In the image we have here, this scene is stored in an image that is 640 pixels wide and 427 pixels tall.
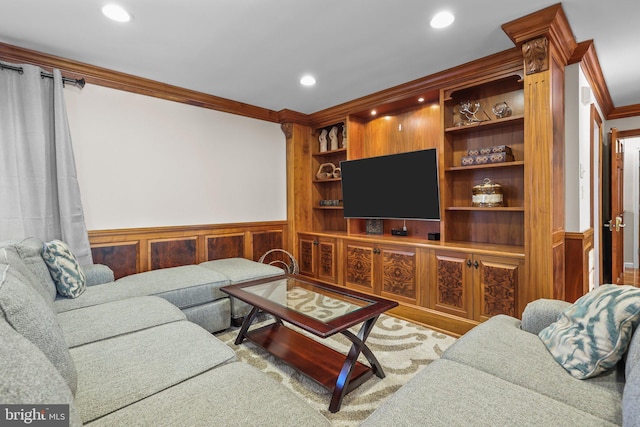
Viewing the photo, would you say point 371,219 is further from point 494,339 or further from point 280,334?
point 494,339

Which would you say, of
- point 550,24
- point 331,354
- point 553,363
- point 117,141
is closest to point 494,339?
point 553,363

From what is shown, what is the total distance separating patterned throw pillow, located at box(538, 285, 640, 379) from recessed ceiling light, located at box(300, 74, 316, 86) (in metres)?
2.72

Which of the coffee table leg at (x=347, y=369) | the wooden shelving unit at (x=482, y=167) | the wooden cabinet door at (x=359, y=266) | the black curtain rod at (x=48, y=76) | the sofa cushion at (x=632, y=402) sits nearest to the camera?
the sofa cushion at (x=632, y=402)

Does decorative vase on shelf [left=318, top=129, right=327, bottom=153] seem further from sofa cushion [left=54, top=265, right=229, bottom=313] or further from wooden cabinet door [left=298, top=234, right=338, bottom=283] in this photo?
sofa cushion [left=54, top=265, right=229, bottom=313]

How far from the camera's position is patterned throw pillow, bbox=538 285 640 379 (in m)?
1.17

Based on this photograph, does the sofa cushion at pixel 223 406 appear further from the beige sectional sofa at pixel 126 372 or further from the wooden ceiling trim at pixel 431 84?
the wooden ceiling trim at pixel 431 84

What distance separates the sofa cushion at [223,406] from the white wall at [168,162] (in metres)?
2.42

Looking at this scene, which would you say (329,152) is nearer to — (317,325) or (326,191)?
(326,191)

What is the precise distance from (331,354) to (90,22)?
9.20ft

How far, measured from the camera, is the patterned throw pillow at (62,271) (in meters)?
2.08

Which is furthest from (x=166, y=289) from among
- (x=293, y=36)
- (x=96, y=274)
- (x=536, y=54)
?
(x=536, y=54)

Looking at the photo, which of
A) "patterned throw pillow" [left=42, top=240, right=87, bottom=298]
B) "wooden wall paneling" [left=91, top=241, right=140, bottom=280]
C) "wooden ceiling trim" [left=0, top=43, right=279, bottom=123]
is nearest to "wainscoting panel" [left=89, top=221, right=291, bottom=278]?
"wooden wall paneling" [left=91, top=241, right=140, bottom=280]

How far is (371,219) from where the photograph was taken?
384 cm

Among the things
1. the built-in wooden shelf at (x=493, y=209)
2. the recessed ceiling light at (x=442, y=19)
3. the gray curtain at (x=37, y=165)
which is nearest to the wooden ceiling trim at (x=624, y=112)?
the built-in wooden shelf at (x=493, y=209)
